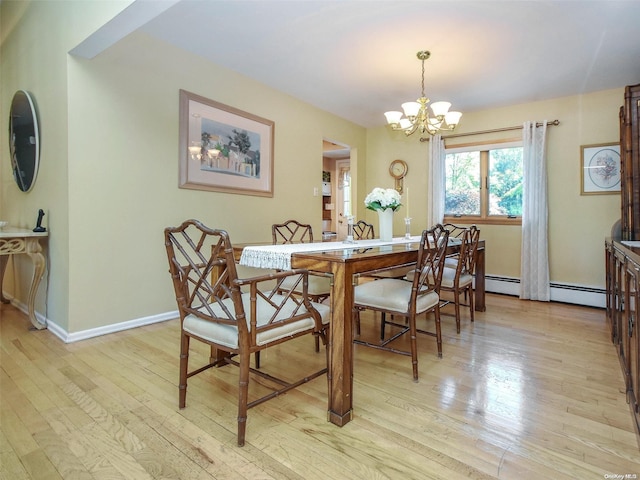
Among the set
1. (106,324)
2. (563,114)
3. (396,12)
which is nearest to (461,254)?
(396,12)

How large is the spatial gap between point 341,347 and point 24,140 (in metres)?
3.34

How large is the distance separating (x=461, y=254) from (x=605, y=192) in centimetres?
232

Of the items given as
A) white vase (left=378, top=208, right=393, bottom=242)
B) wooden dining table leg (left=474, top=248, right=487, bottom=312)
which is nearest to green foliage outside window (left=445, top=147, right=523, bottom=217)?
wooden dining table leg (left=474, top=248, right=487, bottom=312)

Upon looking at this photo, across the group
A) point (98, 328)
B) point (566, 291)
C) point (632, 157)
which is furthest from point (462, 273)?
point (98, 328)

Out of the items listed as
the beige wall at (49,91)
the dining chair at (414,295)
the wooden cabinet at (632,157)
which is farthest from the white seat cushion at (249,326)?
the wooden cabinet at (632,157)

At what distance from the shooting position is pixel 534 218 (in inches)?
156

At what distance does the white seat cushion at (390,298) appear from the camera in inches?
78.3

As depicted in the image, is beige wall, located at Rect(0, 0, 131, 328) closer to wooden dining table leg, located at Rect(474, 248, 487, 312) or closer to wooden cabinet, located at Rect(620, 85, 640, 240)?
wooden dining table leg, located at Rect(474, 248, 487, 312)

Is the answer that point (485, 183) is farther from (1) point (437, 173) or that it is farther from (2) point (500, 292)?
(2) point (500, 292)

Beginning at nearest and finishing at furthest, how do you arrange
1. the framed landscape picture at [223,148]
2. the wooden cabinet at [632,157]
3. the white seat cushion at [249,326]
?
1. the white seat cushion at [249,326]
2. the wooden cabinet at [632,157]
3. the framed landscape picture at [223,148]

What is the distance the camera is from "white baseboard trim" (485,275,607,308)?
3691 mm

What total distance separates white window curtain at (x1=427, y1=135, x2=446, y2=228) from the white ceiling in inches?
32.2

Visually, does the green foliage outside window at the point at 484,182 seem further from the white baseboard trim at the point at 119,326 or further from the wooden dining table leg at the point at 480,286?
the white baseboard trim at the point at 119,326

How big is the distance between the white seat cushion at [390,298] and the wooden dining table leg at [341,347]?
565 mm
